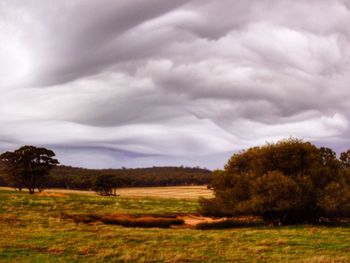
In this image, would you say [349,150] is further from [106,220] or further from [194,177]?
[194,177]

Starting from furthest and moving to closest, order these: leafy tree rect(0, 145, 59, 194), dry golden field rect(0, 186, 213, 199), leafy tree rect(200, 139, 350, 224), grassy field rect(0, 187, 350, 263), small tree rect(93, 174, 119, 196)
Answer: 1. small tree rect(93, 174, 119, 196)
2. dry golden field rect(0, 186, 213, 199)
3. leafy tree rect(0, 145, 59, 194)
4. leafy tree rect(200, 139, 350, 224)
5. grassy field rect(0, 187, 350, 263)

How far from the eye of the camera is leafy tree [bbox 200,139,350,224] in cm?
3534

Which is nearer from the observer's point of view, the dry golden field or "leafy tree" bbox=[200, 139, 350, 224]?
"leafy tree" bbox=[200, 139, 350, 224]

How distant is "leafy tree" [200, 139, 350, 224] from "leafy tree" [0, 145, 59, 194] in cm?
5269

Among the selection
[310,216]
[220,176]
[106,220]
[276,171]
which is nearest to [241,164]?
[220,176]

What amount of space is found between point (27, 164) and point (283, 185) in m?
63.3

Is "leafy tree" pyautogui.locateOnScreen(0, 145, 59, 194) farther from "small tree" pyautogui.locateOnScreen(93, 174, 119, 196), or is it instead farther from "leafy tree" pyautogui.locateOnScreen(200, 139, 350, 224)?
"leafy tree" pyautogui.locateOnScreen(200, 139, 350, 224)

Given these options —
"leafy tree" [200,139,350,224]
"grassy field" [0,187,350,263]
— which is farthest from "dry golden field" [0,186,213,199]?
"grassy field" [0,187,350,263]

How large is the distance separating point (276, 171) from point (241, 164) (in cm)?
583

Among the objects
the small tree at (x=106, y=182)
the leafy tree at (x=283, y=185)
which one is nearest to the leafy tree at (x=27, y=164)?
the small tree at (x=106, y=182)

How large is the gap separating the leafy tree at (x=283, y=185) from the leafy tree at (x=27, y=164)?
5269 cm

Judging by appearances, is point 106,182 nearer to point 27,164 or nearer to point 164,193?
point 164,193

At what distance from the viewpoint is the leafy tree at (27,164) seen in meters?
85.4

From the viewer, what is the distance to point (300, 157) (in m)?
39.0
